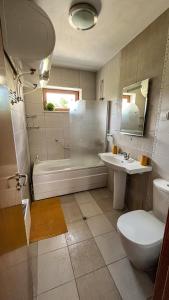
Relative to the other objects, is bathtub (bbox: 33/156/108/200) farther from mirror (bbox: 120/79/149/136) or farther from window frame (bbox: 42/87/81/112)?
window frame (bbox: 42/87/81/112)

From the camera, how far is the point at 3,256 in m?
0.62

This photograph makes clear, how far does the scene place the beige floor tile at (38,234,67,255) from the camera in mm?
1570

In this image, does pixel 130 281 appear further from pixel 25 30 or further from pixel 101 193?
pixel 25 30

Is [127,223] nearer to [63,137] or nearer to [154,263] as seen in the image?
[154,263]

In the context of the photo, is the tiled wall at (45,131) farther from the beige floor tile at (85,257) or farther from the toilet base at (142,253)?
the toilet base at (142,253)

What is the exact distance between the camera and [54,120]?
9.92ft

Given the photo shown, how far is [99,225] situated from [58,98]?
2656 millimetres

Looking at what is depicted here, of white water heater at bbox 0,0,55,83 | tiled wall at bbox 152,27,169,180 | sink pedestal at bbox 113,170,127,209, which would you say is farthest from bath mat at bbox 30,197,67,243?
white water heater at bbox 0,0,55,83

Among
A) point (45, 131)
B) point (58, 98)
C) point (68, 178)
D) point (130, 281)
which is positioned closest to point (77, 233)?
point (130, 281)

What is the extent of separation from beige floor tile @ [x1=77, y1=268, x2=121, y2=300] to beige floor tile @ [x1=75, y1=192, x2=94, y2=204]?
3.83ft

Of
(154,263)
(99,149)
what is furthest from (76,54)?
(154,263)

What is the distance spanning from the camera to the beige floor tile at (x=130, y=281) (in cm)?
117

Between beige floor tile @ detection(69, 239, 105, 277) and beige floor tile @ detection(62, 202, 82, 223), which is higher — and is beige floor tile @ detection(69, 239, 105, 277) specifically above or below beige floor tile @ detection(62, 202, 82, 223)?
below

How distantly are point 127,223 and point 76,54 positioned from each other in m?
2.59
